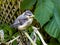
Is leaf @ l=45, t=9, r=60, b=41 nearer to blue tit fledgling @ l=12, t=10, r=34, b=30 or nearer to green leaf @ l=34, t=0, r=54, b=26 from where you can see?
green leaf @ l=34, t=0, r=54, b=26

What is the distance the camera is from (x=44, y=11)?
1.07m

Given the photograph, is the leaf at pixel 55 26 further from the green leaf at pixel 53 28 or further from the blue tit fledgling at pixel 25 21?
the blue tit fledgling at pixel 25 21

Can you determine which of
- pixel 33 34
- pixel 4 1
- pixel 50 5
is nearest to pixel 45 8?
pixel 50 5

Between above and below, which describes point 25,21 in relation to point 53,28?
above

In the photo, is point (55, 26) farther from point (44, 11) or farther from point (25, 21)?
point (25, 21)

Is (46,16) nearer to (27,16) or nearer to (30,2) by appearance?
(30,2)

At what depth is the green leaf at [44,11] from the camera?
1.05m

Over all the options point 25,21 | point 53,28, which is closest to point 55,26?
point 53,28

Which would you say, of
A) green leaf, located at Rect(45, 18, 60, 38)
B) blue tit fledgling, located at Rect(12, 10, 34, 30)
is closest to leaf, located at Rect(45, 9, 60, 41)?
green leaf, located at Rect(45, 18, 60, 38)

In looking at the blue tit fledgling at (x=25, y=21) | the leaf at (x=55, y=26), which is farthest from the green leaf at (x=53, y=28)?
the blue tit fledgling at (x=25, y=21)

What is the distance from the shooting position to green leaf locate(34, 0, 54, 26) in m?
1.05

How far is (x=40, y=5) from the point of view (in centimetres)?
109

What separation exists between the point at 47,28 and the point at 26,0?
0.18 meters

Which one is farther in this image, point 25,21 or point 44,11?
point 44,11
